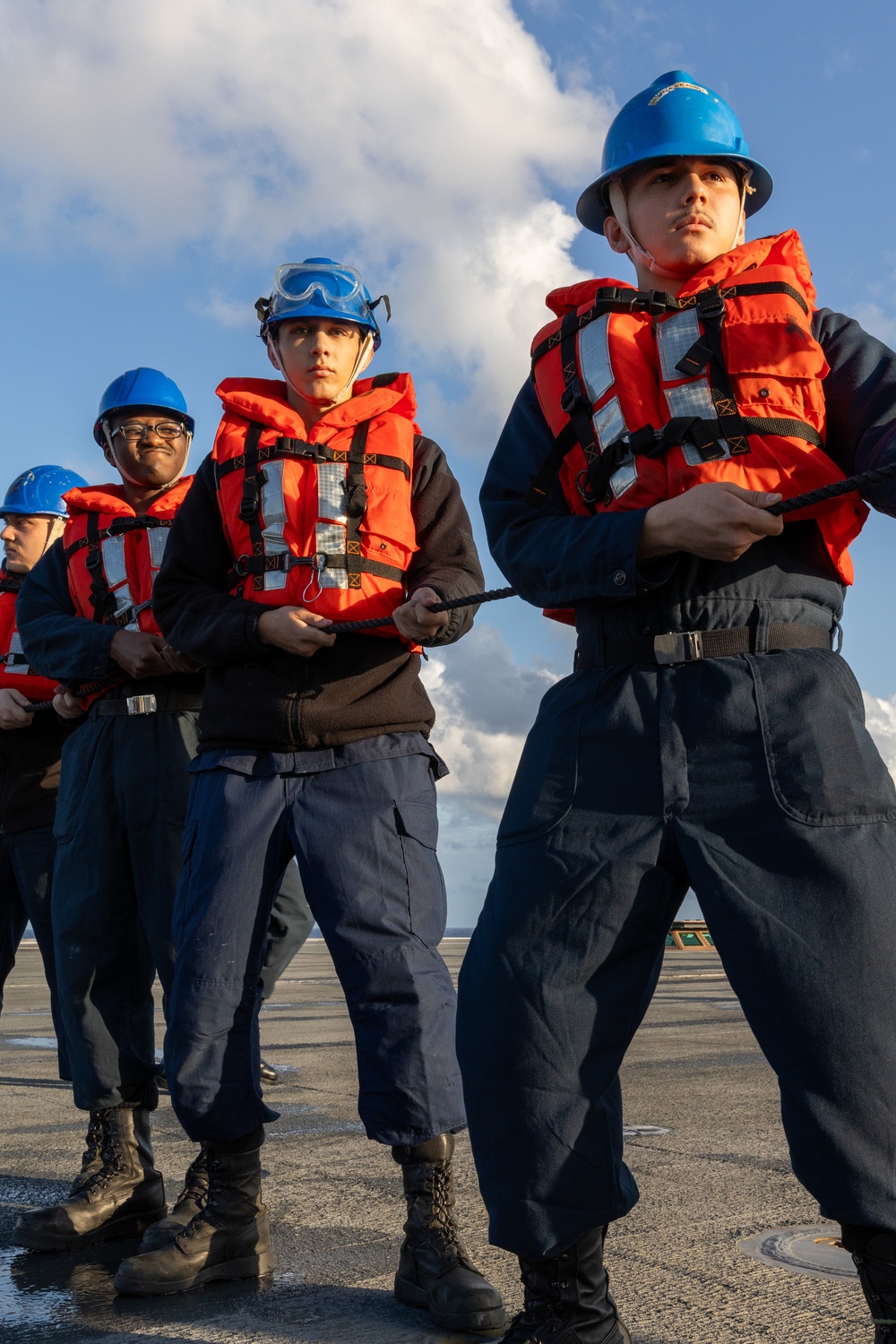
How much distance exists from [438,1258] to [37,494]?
164 inches

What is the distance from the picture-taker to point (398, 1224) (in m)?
3.42

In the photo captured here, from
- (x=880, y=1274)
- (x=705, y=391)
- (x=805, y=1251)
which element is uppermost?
(x=705, y=391)

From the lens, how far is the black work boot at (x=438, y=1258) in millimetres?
2680

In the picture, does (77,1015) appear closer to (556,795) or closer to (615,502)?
(556,795)

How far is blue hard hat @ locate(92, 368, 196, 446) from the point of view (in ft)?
15.0

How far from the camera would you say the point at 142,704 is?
3.98m

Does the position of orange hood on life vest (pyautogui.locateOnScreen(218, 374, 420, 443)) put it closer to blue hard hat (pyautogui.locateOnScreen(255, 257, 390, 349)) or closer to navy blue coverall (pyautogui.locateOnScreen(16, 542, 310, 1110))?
blue hard hat (pyautogui.locateOnScreen(255, 257, 390, 349))

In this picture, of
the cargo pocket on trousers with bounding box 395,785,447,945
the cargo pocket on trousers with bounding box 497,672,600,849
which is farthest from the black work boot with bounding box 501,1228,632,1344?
the cargo pocket on trousers with bounding box 395,785,447,945

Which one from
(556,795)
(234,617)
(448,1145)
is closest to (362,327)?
(234,617)

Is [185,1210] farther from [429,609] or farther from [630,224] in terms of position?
[630,224]

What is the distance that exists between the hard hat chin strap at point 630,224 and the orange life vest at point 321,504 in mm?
1126

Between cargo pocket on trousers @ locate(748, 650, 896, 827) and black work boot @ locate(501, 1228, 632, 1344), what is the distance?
82cm

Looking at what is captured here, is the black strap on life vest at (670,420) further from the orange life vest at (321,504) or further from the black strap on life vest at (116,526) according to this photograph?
the black strap on life vest at (116,526)

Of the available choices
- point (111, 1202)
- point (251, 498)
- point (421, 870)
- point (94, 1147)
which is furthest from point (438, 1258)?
point (251, 498)
